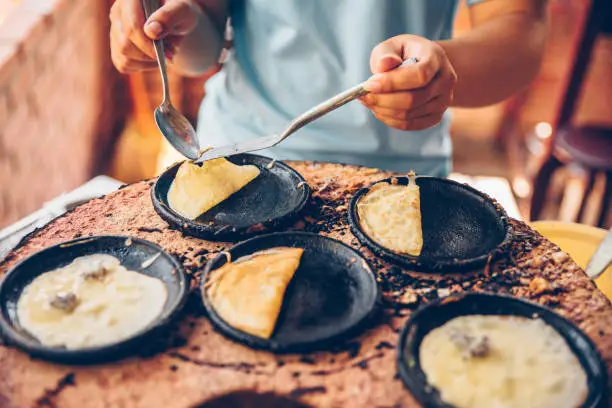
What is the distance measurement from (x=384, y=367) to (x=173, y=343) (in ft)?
1.75

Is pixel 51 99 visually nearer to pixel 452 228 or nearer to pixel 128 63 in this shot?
pixel 128 63

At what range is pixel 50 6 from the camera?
3.30m

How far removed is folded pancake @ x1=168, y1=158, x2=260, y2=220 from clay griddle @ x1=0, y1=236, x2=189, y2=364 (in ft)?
0.80

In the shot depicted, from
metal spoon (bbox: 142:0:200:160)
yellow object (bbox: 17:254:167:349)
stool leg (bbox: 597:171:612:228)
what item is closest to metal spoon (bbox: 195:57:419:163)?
metal spoon (bbox: 142:0:200:160)

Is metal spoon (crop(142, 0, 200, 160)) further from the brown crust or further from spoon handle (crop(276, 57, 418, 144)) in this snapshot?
spoon handle (crop(276, 57, 418, 144))

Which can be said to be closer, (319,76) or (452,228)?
(452,228)

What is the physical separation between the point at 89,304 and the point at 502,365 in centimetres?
104

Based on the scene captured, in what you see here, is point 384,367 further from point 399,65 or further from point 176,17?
point 176,17

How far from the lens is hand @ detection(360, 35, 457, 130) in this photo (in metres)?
1.59

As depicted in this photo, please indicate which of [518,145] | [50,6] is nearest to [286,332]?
[50,6]

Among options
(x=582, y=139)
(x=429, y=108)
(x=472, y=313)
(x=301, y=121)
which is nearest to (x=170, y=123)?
(x=301, y=121)

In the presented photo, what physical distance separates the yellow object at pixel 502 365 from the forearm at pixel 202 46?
151cm

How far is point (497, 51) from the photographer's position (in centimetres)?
208

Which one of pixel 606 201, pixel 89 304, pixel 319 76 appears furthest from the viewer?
pixel 606 201
